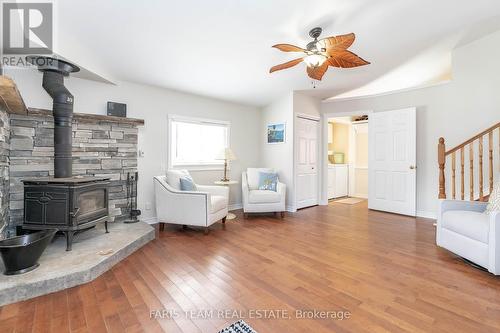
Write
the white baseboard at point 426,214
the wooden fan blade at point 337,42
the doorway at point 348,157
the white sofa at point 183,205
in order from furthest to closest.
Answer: the doorway at point 348,157, the white baseboard at point 426,214, the white sofa at point 183,205, the wooden fan blade at point 337,42

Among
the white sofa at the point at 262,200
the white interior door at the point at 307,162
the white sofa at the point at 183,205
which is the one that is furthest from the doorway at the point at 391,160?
the white sofa at the point at 183,205

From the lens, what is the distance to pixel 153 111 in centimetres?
387

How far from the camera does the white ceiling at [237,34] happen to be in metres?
2.40

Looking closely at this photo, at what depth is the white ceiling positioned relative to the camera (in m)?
2.40

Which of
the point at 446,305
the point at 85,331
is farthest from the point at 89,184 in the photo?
the point at 446,305

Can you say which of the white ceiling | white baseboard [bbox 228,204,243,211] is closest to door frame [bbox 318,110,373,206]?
the white ceiling

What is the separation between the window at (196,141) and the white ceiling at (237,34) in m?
0.60

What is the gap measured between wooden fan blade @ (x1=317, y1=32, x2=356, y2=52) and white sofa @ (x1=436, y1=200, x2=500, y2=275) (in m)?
1.96

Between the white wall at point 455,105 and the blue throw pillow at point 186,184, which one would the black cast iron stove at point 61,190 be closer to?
the blue throw pillow at point 186,184

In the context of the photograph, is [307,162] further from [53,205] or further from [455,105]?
[53,205]

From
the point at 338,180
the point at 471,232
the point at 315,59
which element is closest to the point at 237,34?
the point at 315,59

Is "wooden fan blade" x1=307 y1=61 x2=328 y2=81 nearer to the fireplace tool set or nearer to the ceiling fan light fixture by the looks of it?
the ceiling fan light fixture

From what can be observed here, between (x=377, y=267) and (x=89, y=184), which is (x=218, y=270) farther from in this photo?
(x=89, y=184)

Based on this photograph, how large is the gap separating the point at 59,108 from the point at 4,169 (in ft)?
2.70
